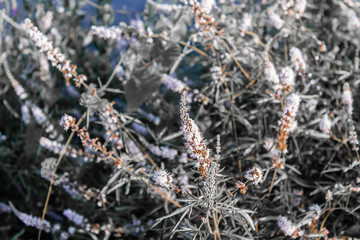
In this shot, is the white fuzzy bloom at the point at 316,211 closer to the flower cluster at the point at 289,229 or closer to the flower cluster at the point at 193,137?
the flower cluster at the point at 289,229

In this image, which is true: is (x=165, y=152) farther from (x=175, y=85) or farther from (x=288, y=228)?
(x=288, y=228)

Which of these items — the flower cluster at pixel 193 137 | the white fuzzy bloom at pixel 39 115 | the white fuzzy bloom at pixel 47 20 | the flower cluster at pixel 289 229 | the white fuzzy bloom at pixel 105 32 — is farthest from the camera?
the white fuzzy bloom at pixel 47 20

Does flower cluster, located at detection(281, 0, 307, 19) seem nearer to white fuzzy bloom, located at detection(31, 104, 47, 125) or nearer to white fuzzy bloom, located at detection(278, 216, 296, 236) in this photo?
white fuzzy bloom, located at detection(278, 216, 296, 236)

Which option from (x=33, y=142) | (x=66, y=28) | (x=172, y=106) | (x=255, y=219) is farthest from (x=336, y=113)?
(x=66, y=28)

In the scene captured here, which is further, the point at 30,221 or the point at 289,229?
the point at 30,221

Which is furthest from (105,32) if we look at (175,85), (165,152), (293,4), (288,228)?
(288,228)

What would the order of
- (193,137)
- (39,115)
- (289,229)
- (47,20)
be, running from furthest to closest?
(47,20), (39,115), (289,229), (193,137)

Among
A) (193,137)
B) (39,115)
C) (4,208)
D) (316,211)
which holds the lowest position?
(4,208)

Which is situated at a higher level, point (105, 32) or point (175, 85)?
point (105, 32)

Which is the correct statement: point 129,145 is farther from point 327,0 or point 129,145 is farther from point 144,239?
point 327,0

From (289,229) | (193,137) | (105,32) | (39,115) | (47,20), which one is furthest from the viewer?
(47,20)

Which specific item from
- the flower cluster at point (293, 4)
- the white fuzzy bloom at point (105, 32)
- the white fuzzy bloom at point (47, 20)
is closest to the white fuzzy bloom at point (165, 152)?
the white fuzzy bloom at point (105, 32)

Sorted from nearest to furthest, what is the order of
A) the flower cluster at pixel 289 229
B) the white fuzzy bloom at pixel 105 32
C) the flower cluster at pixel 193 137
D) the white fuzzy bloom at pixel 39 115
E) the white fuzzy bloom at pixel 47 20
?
the flower cluster at pixel 193 137
the flower cluster at pixel 289 229
the white fuzzy bloom at pixel 105 32
the white fuzzy bloom at pixel 39 115
the white fuzzy bloom at pixel 47 20
